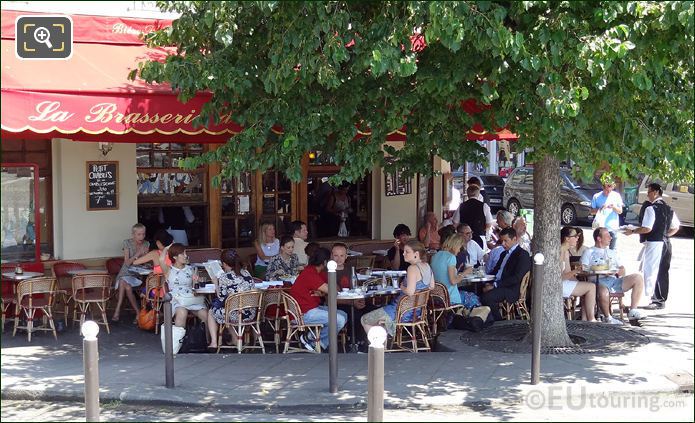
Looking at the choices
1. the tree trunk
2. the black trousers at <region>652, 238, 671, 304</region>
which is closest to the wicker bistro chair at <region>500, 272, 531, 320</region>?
the tree trunk

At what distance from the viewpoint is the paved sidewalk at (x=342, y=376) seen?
8516mm

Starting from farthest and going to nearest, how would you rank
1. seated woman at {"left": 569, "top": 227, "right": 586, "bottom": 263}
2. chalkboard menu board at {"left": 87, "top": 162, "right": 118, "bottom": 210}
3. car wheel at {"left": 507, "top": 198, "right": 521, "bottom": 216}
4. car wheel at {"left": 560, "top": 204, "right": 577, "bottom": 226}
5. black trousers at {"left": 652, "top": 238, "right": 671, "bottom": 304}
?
car wheel at {"left": 507, "top": 198, "right": 521, "bottom": 216}, car wheel at {"left": 560, "top": 204, "right": 577, "bottom": 226}, black trousers at {"left": 652, "top": 238, "right": 671, "bottom": 304}, chalkboard menu board at {"left": 87, "top": 162, "right": 118, "bottom": 210}, seated woman at {"left": 569, "top": 227, "right": 586, "bottom": 263}

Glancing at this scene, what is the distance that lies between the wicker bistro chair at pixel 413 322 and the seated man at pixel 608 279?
2.48 m

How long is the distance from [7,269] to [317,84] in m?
5.36

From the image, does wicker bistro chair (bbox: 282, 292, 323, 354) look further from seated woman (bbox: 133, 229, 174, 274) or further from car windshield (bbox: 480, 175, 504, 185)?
car windshield (bbox: 480, 175, 504, 185)

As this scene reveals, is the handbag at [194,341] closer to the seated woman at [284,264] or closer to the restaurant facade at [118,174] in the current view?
the seated woman at [284,264]

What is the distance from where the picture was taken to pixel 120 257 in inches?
516

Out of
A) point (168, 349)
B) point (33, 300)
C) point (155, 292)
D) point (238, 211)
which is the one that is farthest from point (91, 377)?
point (238, 211)

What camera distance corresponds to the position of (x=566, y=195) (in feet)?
90.3

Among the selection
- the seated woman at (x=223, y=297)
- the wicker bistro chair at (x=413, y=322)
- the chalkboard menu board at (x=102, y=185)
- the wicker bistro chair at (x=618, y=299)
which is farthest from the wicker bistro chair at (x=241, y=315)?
the wicker bistro chair at (x=618, y=299)

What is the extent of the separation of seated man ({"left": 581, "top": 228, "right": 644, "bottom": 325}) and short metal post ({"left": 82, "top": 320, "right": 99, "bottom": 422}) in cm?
697

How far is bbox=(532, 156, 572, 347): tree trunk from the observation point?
1019 cm

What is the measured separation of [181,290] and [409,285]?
260cm

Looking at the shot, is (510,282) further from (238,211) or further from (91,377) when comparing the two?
(91,377)
